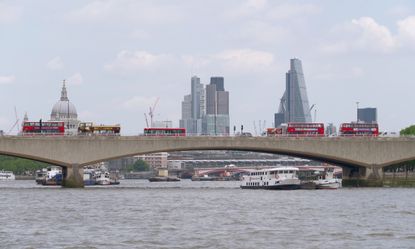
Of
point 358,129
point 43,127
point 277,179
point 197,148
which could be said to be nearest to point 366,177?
point 277,179

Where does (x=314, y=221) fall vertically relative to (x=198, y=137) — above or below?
below

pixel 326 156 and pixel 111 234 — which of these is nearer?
pixel 111 234

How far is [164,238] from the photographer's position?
62.1 meters

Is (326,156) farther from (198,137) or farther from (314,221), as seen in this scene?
(314,221)

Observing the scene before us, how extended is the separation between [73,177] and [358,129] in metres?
46.6

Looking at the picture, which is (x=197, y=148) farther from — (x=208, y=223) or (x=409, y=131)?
(x=208, y=223)

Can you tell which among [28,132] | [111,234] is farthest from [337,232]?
[28,132]

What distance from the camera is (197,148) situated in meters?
140

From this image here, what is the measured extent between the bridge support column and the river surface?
3433cm

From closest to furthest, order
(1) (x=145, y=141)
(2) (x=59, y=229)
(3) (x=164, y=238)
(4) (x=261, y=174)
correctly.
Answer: (3) (x=164, y=238) → (2) (x=59, y=229) → (1) (x=145, y=141) → (4) (x=261, y=174)

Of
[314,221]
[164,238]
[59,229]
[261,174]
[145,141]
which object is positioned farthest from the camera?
[261,174]

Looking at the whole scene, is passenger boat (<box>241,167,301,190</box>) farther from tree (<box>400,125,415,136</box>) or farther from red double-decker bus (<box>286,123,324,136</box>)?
tree (<box>400,125,415,136</box>)

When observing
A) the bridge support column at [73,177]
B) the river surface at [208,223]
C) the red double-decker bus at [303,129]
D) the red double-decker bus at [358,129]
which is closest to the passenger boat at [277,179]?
the red double-decker bus at [303,129]

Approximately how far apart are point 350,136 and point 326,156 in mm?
8590
